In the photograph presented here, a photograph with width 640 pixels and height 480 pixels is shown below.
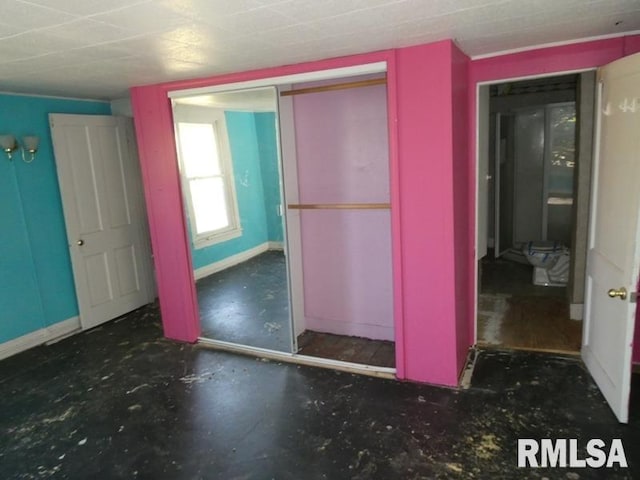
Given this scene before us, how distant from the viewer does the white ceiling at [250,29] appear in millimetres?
1803

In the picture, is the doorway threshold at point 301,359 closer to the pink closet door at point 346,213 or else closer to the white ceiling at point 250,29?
the pink closet door at point 346,213

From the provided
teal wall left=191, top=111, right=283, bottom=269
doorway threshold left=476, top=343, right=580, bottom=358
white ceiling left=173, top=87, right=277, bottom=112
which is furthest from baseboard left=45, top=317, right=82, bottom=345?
doorway threshold left=476, top=343, right=580, bottom=358

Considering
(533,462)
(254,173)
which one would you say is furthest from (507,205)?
(533,462)

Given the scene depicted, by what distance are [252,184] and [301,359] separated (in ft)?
Answer: 5.80

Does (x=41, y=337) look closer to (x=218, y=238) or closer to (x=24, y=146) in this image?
(x=24, y=146)

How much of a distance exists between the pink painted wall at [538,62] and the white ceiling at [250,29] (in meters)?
0.11

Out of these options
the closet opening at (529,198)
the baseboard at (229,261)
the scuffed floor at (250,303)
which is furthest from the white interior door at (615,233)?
the baseboard at (229,261)

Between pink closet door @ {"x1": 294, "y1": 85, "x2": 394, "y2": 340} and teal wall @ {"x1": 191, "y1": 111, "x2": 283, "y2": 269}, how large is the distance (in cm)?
31

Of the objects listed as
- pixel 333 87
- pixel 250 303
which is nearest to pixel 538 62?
pixel 333 87

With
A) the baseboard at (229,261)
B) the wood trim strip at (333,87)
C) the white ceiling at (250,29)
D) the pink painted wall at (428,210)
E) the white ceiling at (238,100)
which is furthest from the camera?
the baseboard at (229,261)

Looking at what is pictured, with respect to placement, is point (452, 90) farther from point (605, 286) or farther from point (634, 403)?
point (634, 403)

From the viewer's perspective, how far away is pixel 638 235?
216cm

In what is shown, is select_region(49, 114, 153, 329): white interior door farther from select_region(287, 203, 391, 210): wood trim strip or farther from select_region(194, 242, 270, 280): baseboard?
select_region(287, 203, 391, 210): wood trim strip

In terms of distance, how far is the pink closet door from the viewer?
3.41 m
